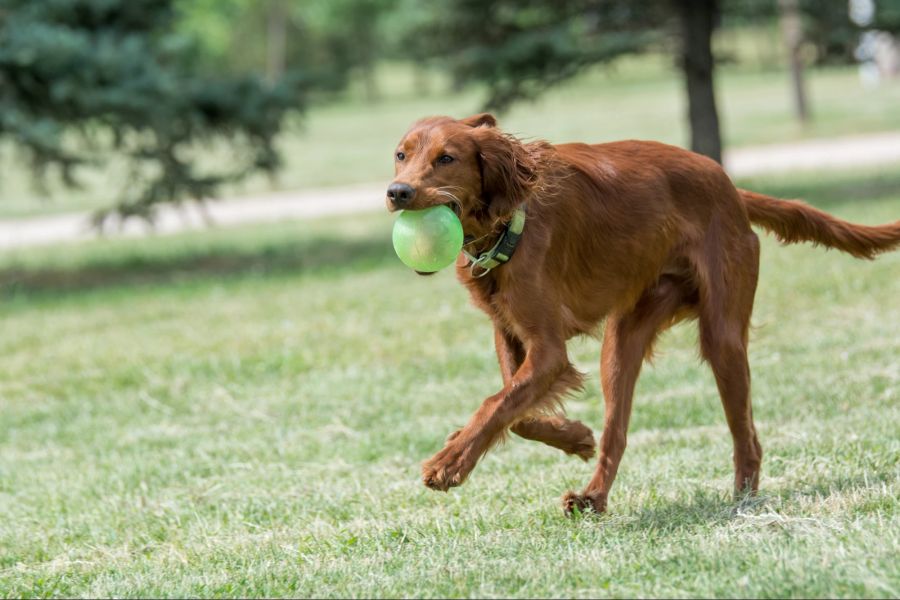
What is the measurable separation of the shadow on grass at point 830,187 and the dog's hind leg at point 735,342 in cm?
960

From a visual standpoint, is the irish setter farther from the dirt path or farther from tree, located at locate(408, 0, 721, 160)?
the dirt path

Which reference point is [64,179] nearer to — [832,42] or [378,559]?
[832,42]

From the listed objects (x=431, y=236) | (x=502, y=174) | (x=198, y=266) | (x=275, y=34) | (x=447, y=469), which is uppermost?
(x=502, y=174)

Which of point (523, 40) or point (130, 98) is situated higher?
point (130, 98)

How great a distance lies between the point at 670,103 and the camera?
1453 inches

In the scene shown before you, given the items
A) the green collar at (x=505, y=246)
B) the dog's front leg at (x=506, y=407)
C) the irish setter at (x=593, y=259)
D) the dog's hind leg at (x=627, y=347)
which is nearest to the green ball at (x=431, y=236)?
the irish setter at (x=593, y=259)

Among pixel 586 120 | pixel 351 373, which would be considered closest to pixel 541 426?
pixel 351 373

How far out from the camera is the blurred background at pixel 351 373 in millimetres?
4312

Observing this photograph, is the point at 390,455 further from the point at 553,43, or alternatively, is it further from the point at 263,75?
the point at 553,43

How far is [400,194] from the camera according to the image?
170 inches

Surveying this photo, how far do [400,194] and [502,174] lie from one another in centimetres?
45

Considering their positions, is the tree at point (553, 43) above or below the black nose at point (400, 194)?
below

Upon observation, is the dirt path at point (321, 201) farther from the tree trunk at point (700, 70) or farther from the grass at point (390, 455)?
the grass at point (390, 455)

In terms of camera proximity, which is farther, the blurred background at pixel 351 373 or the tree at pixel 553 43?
the tree at pixel 553 43
